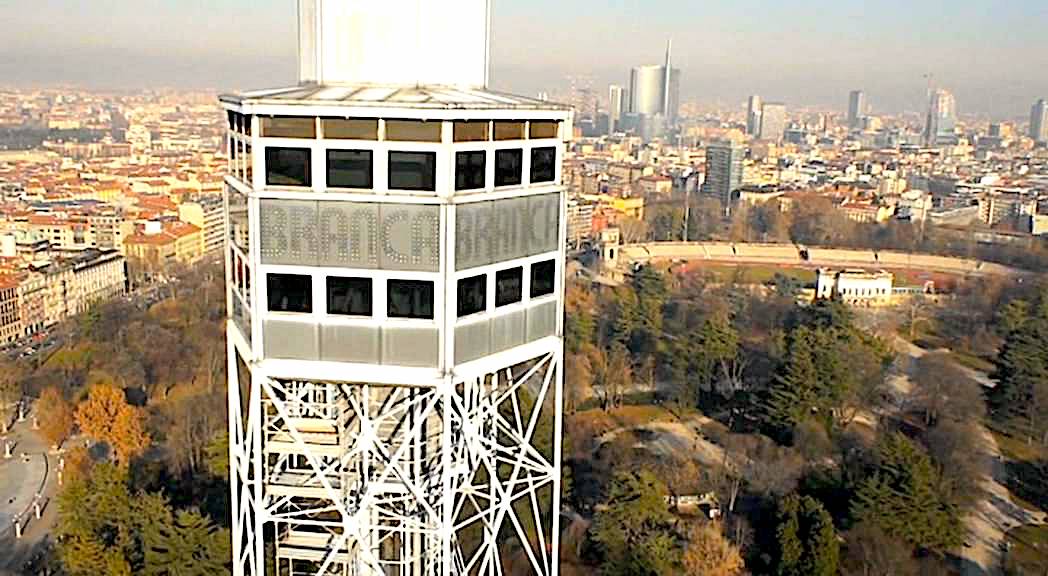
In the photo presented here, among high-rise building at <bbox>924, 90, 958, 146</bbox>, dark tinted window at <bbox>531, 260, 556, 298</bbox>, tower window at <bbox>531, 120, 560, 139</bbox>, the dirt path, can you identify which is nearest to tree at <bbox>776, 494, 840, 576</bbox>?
the dirt path

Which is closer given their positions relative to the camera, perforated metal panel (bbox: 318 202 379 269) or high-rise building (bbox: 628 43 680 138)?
perforated metal panel (bbox: 318 202 379 269)

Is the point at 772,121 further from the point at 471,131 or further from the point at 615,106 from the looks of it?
the point at 471,131

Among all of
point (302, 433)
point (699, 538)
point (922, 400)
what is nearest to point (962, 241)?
point (922, 400)

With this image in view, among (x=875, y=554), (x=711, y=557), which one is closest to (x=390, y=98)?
(x=711, y=557)

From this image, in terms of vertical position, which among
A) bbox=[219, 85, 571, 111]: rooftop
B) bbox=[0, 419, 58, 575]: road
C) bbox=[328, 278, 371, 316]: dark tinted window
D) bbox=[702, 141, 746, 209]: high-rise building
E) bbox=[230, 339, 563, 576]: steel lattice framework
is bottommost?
bbox=[0, 419, 58, 575]: road

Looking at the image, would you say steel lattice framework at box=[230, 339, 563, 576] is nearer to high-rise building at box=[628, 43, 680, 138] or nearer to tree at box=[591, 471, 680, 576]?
tree at box=[591, 471, 680, 576]

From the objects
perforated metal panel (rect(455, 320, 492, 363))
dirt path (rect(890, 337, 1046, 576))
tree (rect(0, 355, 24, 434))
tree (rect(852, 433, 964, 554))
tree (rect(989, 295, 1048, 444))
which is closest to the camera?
perforated metal panel (rect(455, 320, 492, 363))
